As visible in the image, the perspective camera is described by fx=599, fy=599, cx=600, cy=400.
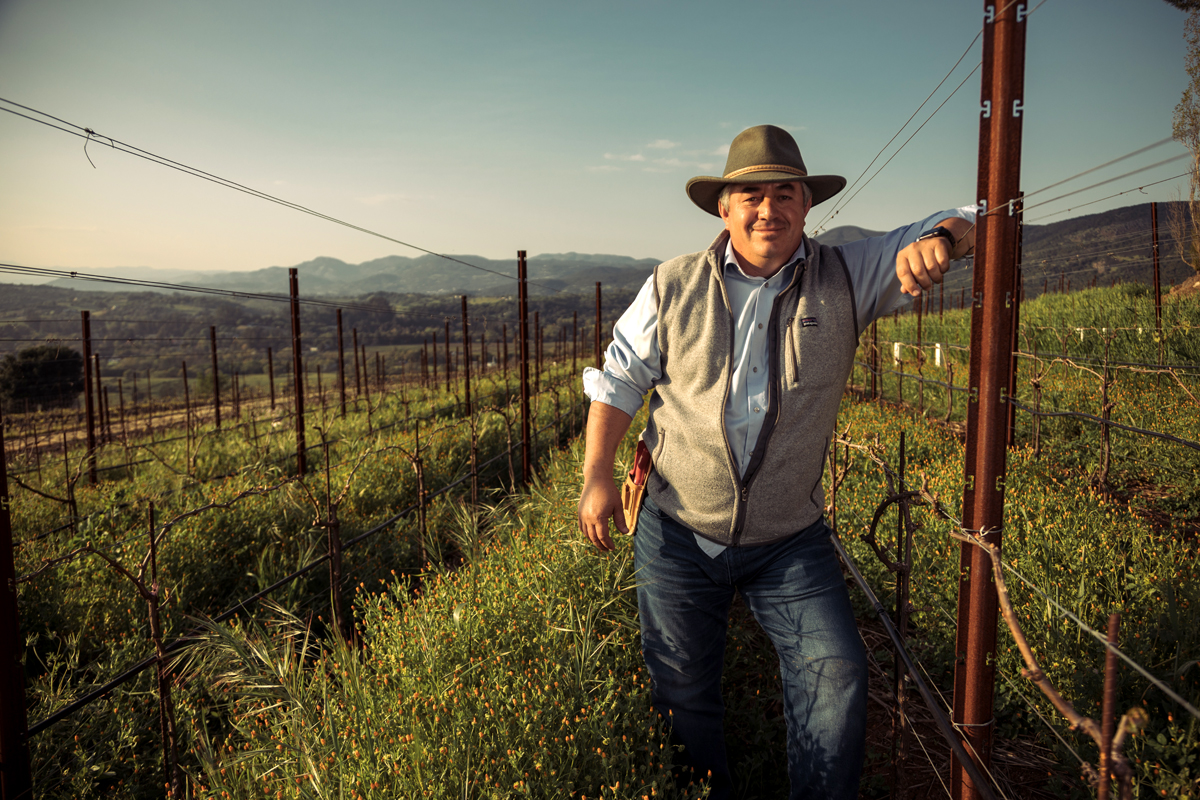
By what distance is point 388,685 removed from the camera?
2680 mm

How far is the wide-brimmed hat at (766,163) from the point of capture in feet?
6.53

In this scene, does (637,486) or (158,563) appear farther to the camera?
(158,563)

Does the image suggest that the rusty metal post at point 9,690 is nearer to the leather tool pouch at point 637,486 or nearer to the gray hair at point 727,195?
the leather tool pouch at point 637,486

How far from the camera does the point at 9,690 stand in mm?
2430

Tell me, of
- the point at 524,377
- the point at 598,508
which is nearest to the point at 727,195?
the point at 598,508

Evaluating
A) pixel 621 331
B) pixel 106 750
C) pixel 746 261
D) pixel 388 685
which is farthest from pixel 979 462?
pixel 106 750

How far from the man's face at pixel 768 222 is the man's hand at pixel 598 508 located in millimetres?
948

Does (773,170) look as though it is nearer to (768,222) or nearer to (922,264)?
(768,222)

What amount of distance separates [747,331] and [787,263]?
0.27 metres

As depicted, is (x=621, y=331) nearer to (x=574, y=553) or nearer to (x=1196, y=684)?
(x=574, y=553)

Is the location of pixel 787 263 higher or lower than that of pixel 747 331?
higher

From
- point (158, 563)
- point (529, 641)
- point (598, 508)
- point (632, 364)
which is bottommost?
point (158, 563)

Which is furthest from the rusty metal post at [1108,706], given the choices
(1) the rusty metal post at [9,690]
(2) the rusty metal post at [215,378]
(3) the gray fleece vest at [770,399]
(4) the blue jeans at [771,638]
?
(2) the rusty metal post at [215,378]

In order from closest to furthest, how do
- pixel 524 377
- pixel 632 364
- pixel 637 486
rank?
pixel 632 364
pixel 637 486
pixel 524 377
